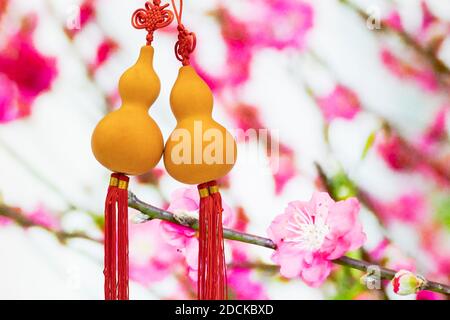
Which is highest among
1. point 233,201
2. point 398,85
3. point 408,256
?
point 398,85

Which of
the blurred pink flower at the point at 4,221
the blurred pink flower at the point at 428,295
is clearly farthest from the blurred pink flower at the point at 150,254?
the blurred pink flower at the point at 428,295

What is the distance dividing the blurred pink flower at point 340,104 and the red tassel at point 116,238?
0.41 metres

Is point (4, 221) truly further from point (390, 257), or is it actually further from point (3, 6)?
point (390, 257)

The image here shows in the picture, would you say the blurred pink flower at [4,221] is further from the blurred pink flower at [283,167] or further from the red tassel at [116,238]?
the blurred pink flower at [283,167]

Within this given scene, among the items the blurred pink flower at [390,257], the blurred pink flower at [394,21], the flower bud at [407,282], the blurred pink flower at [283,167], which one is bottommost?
the flower bud at [407,282]

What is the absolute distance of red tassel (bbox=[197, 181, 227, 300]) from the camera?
89 centimetres

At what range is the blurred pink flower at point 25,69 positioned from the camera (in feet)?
3.50

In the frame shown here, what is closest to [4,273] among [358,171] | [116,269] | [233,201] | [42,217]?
[42,217]

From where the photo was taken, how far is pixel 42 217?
1086 mm

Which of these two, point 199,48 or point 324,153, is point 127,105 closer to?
point 199,48

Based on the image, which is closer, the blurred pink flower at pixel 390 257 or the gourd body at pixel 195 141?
the gourd body at pixel 195 141

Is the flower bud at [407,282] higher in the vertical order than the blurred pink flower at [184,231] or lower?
lower

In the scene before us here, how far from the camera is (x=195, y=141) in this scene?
83 centimetres

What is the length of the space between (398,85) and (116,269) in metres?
0.60
